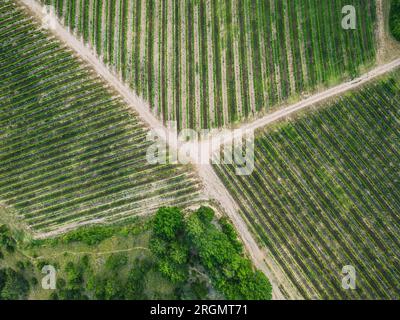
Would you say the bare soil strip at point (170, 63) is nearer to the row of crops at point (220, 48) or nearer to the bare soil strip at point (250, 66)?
the row of crops at point (220, 48)

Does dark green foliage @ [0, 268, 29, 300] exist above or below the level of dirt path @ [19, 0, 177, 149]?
below

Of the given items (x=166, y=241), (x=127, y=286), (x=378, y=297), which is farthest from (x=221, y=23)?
(x=378, y=297)

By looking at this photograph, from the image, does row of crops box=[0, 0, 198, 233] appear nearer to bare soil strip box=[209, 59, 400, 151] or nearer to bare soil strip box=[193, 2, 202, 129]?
bare soil strip box=[193, 2, 202, 129]

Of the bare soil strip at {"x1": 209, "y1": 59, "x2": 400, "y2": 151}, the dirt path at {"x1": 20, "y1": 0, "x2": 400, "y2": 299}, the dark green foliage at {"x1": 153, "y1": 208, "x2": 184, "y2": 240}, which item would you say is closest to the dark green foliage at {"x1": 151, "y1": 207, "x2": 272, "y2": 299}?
the dark green foliage at {"x1": 153, "y1": 208, "x2": 184, "y2": 240}

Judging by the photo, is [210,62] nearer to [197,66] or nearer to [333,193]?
[197,66]

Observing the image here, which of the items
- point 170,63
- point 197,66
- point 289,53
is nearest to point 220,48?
point 197,66

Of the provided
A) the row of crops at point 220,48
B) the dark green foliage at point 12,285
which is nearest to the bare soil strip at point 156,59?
the row of crops at point 220,48
